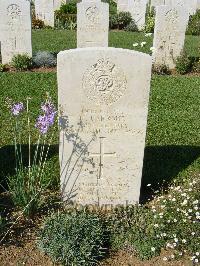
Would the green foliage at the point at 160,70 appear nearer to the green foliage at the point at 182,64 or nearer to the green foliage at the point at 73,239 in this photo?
the green foliage at the point at 182,64

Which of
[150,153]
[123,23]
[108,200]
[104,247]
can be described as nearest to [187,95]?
[150,153]

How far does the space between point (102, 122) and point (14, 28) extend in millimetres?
7523

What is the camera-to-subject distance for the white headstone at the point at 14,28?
11078mm

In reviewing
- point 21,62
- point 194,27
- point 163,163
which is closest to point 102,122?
point 163,163

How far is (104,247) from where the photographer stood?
461cm

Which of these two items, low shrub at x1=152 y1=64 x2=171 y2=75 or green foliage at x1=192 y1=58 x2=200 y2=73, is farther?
green foliage at x1=192 y1=58 x2=200 y2=73

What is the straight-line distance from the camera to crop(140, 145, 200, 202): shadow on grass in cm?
575

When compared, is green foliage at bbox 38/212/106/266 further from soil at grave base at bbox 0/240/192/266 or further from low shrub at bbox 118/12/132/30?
low shrub at bbox 118/12/132/30

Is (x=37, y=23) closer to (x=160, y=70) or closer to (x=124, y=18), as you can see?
(x=124, y=18)

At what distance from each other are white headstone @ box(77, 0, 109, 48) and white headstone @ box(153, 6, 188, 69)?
1499 millimetres

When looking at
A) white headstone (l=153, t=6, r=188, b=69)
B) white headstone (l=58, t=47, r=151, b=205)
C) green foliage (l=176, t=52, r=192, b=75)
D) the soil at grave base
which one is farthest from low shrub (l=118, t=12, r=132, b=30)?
the soil at grave base

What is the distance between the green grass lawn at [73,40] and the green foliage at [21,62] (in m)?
2.35

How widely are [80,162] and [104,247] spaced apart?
1.02 metres

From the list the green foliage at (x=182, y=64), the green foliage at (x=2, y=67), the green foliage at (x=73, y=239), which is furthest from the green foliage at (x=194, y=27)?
the green foliage at (x=73, y=239)
